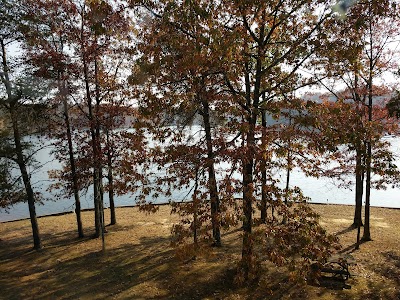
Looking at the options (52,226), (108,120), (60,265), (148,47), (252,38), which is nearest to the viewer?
(148,47)

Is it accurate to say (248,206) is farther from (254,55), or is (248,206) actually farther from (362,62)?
(362,62)

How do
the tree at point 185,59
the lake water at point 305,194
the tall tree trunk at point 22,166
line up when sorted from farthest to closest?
1. the lake water at point 305,194
2. the tall tree trunk at point 22,166
3. the tree at point 185,59

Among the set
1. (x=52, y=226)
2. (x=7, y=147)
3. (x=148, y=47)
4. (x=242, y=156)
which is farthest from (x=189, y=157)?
(x=52, y=226)

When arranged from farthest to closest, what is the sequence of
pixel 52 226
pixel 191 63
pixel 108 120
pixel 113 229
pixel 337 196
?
pixel 337 196 < pixel 52 226 < pixel 113 229 < pixel 108 120 < pixel 191 63

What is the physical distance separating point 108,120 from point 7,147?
15.5 ft

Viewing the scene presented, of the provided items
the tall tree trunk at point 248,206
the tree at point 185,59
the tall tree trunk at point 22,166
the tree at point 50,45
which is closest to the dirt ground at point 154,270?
the tall tree trunk at point 248,206

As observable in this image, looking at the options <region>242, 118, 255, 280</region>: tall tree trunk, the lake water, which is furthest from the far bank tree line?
the lake water

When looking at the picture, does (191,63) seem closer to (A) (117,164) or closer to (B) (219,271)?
(B) (219,271)

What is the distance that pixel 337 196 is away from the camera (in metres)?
34.1

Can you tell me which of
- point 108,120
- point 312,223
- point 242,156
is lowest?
point 312,223

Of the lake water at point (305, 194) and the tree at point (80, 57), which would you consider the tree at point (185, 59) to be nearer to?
the tree at point (80, 57)

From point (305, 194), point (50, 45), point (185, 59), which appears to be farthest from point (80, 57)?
point (305, 194)

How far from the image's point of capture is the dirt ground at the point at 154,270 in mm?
10984

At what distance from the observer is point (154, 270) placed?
43.0 ft
